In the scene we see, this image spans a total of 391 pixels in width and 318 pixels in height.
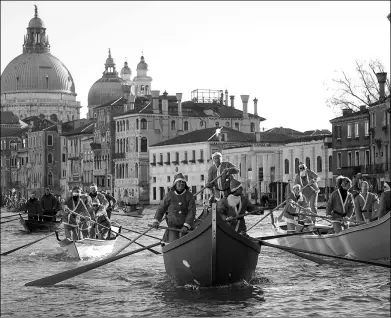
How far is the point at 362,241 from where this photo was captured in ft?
80.7

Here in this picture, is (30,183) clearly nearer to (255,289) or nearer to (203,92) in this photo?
(203,92)

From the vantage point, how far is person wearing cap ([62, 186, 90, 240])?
29.6m

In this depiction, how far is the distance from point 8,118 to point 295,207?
489 ft

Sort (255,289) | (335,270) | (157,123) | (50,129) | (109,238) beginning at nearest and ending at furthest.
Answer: (255,289) → (335,270) → (109,238) → (157,123) → (50,129)

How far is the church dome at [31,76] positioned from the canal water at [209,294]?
168 metres

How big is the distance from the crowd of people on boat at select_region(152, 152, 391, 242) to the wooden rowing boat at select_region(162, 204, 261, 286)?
0.53 metres

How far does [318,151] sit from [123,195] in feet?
104

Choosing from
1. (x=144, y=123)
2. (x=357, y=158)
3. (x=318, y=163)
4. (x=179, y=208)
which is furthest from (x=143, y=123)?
(x=179, y=208)

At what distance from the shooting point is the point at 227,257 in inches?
791

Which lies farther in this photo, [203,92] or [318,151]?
[203,92]

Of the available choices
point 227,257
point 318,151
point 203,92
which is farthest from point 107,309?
point 203,92

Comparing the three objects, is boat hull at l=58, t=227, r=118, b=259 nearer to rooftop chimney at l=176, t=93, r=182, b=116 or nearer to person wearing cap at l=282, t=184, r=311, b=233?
person wearing cap at l=282, t=184, r=311, b=233

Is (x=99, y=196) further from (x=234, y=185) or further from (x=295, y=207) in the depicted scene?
(x=234, y=185)

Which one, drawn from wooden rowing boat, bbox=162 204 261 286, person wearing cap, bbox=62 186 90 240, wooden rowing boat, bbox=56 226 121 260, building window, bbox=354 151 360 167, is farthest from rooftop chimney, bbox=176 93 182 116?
wooden rowing boat, bbox=162 204 261 286
